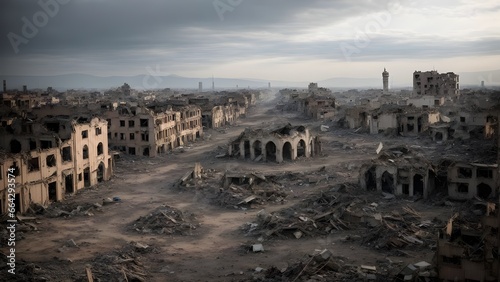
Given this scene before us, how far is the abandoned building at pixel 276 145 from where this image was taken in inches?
2158

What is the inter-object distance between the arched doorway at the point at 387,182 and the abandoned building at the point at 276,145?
17304 millimetres

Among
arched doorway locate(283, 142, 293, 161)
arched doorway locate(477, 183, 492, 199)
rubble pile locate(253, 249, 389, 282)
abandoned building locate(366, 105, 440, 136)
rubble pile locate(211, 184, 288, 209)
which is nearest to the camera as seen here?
rubble pile locate(253, 249, 389, 282)

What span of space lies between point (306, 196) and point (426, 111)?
42.6m

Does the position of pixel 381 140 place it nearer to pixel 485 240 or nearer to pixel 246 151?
pixel 246 151

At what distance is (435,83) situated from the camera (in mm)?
115188

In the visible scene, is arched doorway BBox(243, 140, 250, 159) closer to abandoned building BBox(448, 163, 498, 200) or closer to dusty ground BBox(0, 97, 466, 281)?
dusty ground BBox(0, 97, 466, 281)

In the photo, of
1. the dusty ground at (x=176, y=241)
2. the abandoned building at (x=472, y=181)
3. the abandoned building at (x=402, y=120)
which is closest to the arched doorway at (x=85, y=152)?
the dusty ground at (x=176, y=241)

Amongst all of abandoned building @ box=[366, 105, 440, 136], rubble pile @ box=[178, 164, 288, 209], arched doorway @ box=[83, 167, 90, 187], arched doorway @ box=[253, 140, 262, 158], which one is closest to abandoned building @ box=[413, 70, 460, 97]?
abandoned building @ box=[366, 105, 440, 136]

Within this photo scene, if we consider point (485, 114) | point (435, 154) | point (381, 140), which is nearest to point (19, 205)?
point (435, 154)

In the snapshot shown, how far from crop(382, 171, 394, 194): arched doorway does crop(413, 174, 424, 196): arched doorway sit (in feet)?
5.93

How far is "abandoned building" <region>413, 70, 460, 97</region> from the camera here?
11481 cm

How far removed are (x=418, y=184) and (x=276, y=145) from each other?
20484 mm

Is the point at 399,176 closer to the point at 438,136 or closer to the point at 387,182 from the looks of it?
the point at 387,182

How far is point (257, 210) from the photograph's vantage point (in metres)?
35.7
